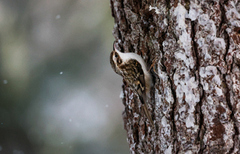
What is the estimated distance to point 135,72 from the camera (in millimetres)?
1612

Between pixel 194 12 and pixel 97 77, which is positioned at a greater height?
pixel 194 12

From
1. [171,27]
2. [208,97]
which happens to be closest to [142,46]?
[171,27]

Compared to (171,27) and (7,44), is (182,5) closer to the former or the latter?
(171,27)

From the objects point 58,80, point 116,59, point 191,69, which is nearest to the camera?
point 191,69

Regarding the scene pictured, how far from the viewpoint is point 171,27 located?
125 centimetres

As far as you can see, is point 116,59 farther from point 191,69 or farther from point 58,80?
point 58,80

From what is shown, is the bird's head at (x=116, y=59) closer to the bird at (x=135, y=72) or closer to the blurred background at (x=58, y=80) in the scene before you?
the bird at (x=135, y=72)

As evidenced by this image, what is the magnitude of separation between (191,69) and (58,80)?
2478mm

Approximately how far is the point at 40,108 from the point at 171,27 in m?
2.73

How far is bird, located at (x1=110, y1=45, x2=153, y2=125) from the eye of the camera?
144 centimetres

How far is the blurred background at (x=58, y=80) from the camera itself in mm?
3270

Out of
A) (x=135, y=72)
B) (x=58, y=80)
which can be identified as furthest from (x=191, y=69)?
(x=58, y=80)

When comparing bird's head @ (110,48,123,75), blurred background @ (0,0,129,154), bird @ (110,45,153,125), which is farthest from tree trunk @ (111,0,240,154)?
blurred background @ (0,0,129,154)

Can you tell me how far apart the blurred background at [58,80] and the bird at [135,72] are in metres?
1.50
